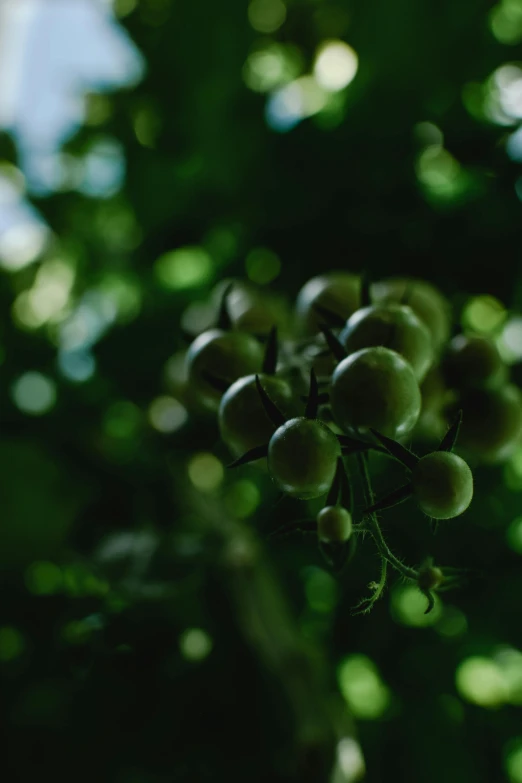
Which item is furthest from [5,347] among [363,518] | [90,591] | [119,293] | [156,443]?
[363,518]

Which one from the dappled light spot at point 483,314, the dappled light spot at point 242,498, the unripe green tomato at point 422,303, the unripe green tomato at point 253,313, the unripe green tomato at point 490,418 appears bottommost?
the dappled light spot at point 242,498

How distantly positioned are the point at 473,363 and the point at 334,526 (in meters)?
0.26

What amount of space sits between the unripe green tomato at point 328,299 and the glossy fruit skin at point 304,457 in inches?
8.6

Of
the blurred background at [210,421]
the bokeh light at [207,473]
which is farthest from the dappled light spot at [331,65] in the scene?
the bokeh light at [207,473]

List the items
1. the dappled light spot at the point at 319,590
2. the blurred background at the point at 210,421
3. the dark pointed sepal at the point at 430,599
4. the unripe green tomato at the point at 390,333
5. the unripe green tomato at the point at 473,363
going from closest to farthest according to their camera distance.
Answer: the dark pointed sepal at the point at 430,599 → the unripe green tomato at the point at 390,333 → the unripe green tomato at the point at 473,363 → the blurred background at the point at 210,421 → the dappled light spot at the point at 319,590

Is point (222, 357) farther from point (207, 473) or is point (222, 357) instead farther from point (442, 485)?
point (207, 473)

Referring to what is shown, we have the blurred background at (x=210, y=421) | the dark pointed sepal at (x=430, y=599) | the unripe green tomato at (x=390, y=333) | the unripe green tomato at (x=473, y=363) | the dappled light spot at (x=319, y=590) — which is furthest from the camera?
the dappled light spot at (x=319, y=590)

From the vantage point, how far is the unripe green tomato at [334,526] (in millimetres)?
335

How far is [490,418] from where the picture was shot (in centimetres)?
55

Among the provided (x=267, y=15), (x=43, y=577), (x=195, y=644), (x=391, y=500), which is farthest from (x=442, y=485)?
(x=267, y=15)

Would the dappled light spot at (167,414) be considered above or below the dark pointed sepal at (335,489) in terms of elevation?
below

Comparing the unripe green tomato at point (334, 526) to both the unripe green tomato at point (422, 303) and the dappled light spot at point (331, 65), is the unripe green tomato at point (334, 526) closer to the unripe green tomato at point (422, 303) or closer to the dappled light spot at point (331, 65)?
the unripe green tomato at point (422, 303)

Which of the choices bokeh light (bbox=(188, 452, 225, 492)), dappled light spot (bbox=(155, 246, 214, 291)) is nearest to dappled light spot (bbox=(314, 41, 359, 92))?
dappled light spot (bbox=(155, 246, 214, 291))

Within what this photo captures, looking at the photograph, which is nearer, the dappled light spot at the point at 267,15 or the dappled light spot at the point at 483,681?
the dappled light spot at the point at 483,681
